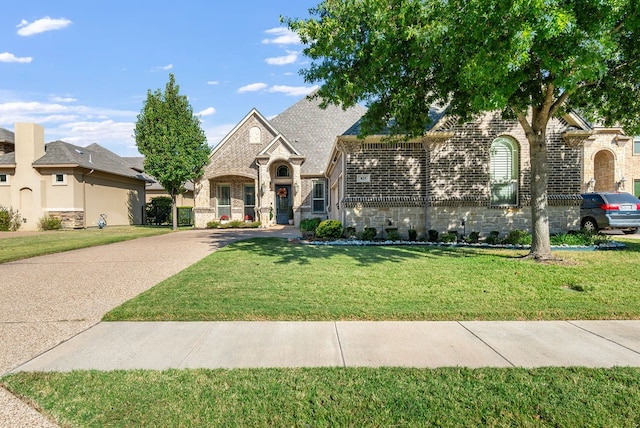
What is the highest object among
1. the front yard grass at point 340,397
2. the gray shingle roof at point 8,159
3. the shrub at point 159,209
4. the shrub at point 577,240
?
the gray shingle roof at point 8,159

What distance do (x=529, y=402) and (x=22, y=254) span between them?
13.0 m

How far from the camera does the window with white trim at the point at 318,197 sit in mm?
22734

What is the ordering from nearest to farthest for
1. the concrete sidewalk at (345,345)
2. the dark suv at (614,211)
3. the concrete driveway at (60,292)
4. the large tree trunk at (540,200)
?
the concrete sidewalk at (345,345) → the concrete driveway at (60,292) → the large tree trunk at (540,200) → the dark suv at (614,211)

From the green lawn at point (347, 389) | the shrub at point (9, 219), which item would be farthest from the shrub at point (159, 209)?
the green lawn at point (347, 389)

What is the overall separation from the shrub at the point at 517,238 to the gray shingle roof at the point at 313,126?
13.6 metres

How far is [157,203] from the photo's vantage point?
29.5m

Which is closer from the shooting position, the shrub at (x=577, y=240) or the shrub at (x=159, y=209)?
the shrub at (x=577, y=240)

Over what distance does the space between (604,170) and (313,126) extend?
2088 centimetres

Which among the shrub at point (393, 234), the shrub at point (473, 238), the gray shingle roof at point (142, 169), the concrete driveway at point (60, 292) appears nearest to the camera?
the concrete driveway at point (60, 292)

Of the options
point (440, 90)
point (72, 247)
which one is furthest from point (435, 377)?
point (72, 247)

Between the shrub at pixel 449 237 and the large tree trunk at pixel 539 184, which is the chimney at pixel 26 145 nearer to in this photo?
the shrub at pixel 449 237

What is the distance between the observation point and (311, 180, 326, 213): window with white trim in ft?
74.6

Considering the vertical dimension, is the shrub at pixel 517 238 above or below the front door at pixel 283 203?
below

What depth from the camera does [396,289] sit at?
595cm
